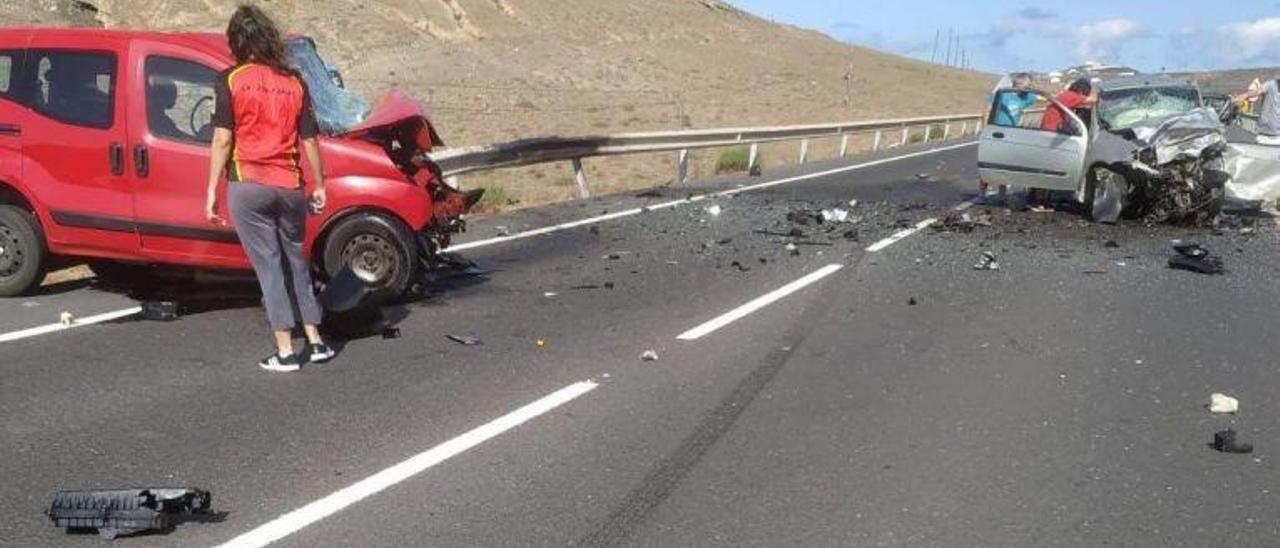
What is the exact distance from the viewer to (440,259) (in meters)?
10.2

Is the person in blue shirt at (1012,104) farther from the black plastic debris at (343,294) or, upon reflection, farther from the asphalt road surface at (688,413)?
the black plastic debris at (343,294)

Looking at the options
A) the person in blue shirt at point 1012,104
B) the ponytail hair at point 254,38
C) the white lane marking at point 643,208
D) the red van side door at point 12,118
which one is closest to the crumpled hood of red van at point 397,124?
the ponytail hair at point 254,38

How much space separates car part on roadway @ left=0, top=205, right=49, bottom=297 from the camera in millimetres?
8477

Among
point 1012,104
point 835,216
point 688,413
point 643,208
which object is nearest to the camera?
point 688,413

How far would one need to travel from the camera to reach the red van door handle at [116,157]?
823cm

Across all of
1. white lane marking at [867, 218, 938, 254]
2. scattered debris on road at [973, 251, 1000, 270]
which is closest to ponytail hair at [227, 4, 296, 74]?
scattered debris on road at [973, 251, 1000, 270]

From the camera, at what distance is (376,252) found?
8672mm

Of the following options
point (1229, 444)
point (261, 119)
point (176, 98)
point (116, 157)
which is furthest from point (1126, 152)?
point (116, 157)

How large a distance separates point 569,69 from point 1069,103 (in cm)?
4349

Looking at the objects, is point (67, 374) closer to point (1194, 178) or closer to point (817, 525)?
point (817, 525)

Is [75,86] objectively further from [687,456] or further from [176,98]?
[687,456]

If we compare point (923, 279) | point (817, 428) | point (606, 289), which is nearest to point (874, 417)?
point (817, 428)

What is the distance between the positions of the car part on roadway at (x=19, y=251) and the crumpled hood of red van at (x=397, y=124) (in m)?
2.26

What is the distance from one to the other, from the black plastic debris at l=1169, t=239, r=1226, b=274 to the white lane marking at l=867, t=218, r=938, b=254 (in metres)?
2.77
